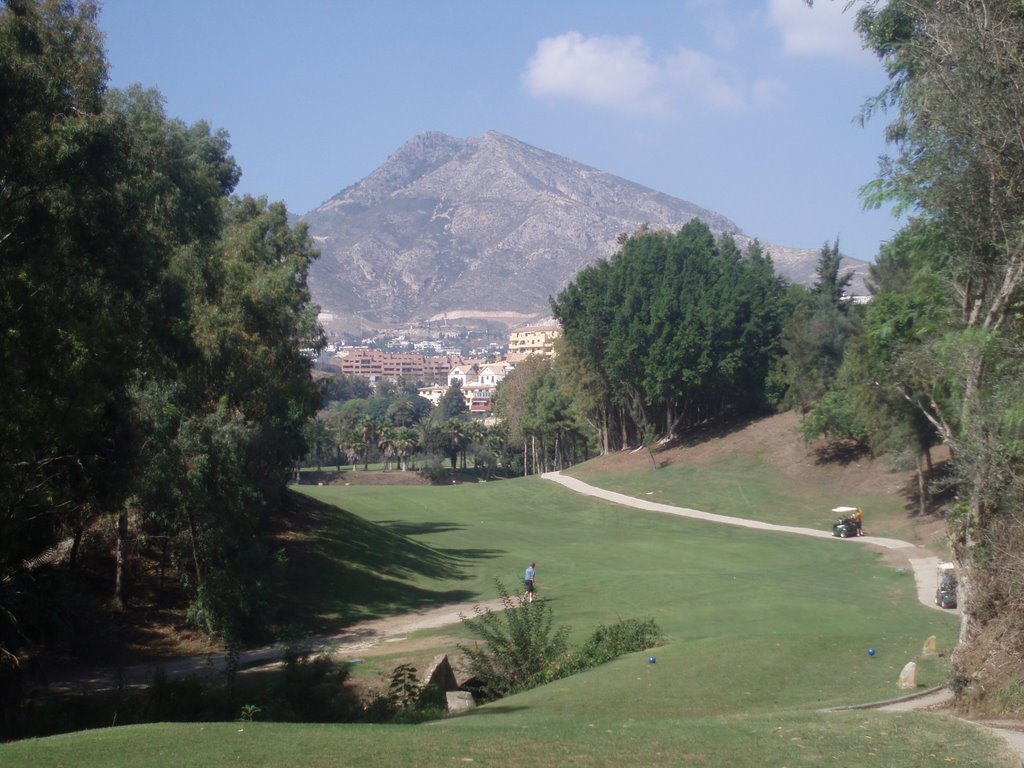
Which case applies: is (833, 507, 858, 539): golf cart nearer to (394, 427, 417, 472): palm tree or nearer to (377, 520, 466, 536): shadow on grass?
(377, 520, 466, 536): shadow on grass

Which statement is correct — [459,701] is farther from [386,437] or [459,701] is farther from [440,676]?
[386,437]

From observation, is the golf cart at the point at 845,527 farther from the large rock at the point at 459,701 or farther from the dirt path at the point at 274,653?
the large rock at the point at 459,701

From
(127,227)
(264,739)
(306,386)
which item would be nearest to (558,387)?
(306,386)

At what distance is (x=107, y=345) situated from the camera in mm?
18891

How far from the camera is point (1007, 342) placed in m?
16.6

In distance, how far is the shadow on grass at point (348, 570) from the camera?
114ft

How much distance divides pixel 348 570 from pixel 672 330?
A: 48841mm

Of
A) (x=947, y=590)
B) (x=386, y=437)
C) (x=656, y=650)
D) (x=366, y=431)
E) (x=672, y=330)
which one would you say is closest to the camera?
(x=656, y=650)

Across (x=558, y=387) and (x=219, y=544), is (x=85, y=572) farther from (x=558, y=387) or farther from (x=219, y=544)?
(x=558, y=387)

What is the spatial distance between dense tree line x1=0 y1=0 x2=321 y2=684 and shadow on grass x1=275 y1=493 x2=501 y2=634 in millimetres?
3991

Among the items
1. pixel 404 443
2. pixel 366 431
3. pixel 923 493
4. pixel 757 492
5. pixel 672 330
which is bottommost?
pixel 757 492

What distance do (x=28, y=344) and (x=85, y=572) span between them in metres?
14.5

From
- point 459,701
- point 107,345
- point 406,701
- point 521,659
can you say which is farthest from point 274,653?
point 107,345

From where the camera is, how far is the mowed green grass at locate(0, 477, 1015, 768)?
11164mm
